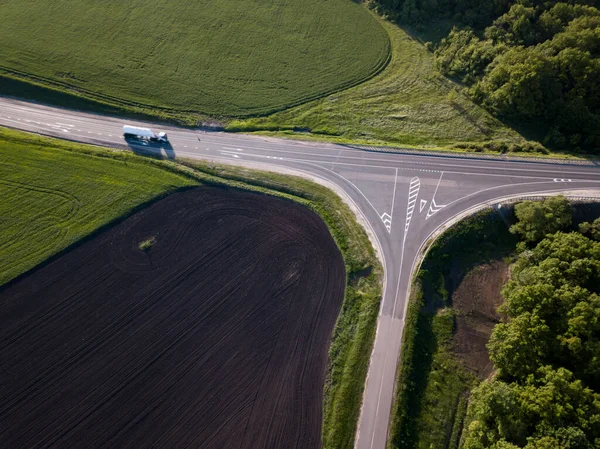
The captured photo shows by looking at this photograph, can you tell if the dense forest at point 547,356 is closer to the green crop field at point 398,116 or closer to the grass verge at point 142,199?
the grass verge at point 142,199

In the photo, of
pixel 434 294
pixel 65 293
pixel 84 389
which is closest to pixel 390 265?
pixel 434 294

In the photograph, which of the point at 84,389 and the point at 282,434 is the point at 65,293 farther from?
the point at 282,434

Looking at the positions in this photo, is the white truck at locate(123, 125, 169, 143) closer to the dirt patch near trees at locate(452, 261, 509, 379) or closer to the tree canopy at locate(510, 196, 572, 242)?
the dirt patch near trees at locate(452, 261, 509, 379)

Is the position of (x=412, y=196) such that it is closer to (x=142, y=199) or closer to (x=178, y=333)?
(x=178, y=333)

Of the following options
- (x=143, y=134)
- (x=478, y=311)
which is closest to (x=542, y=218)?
(x=478, y=311)

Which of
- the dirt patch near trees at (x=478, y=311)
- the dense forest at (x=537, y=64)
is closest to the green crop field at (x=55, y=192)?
the dirt patch near trees at (x=478, y=311)

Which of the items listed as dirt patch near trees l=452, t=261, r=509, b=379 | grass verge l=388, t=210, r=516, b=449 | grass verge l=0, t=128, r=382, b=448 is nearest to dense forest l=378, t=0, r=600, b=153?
grass verge l=388, t=210, r=516, b=449
